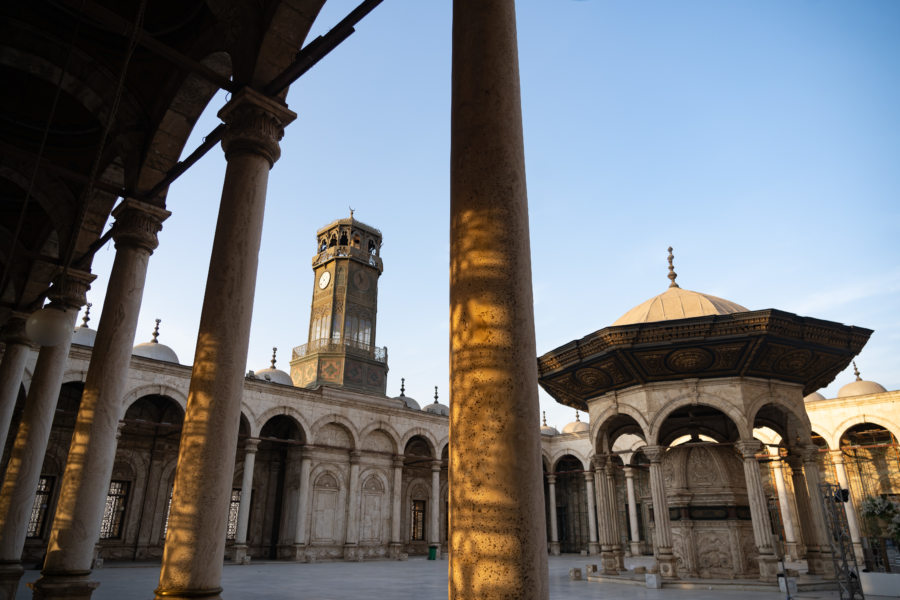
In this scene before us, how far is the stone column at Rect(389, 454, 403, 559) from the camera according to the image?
907 inches

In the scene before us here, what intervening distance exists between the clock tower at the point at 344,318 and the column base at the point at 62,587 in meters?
20.8

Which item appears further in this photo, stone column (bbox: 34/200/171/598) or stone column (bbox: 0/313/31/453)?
stone column (bbox: 0/313/31/453)

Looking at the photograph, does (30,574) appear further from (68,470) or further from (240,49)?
(240,49)

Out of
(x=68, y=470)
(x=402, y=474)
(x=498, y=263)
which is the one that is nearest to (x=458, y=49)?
(x=498, y=263)

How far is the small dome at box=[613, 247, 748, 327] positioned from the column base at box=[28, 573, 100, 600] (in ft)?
31.3

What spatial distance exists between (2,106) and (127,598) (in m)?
7.77

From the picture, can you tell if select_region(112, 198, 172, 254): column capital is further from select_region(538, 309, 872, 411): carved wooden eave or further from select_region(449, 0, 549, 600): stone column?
select_region(538, 309, 872, 411): carved wooden eave

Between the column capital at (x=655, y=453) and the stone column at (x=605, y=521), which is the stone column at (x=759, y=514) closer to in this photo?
the column capital at (x=655, y=453)

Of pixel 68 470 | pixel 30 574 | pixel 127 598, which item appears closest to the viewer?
pixel 68 470

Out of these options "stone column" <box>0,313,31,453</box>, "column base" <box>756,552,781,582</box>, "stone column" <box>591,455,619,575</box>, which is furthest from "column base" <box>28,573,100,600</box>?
"column base" <box>756,552,781,582</box>

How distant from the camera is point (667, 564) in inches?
426

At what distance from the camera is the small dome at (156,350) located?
2303 cm

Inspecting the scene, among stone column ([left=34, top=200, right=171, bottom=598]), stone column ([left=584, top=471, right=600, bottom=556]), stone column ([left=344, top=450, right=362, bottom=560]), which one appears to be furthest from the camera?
stone column ([left=584, top=471, right=600, bottom=556])

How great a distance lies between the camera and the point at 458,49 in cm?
326
